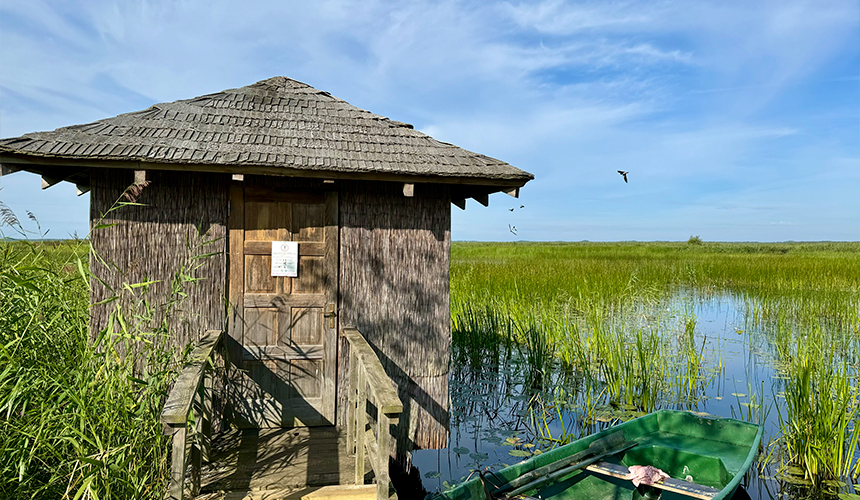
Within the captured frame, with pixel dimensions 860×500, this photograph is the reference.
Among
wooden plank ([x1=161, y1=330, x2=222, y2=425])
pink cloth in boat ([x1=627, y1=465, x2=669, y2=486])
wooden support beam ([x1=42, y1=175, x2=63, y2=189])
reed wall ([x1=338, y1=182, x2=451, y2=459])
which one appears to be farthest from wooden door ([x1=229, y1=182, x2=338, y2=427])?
pink cloth in boat ([x1=627, y1=465, x2=669, y2=486])

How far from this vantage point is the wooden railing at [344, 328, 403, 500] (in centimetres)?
321

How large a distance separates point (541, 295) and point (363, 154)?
26.7ft

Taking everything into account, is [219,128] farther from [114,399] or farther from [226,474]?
[226,474]

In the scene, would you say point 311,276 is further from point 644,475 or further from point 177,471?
point 644,475

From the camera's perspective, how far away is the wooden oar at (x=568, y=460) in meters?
4.15

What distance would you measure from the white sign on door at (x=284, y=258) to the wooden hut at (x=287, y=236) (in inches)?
0.8

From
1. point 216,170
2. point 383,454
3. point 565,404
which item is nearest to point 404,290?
point 216,170

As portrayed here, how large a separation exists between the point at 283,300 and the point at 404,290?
1205 millimetres

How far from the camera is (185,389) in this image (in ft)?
10.1

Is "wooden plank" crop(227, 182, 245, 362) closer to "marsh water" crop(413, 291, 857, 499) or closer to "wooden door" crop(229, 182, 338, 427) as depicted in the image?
"wooden door" crop(229, 182, 338, 427)

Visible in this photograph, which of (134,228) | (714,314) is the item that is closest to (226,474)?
(134,228)

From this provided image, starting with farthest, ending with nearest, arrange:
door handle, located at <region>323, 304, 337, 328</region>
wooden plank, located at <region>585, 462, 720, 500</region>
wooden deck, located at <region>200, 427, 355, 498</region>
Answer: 1. door handle, located at <region>323, 304, 337, 328</region>
2. wooden plank, located at <region>585, 462, 720, 500</region>
3. wooden deck, located at <region>200, 427, 355, 498</region>

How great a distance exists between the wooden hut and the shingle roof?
0.02 metres

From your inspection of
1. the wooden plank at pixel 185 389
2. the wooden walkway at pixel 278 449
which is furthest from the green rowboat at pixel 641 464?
the wooden plank at pixel 185 389
